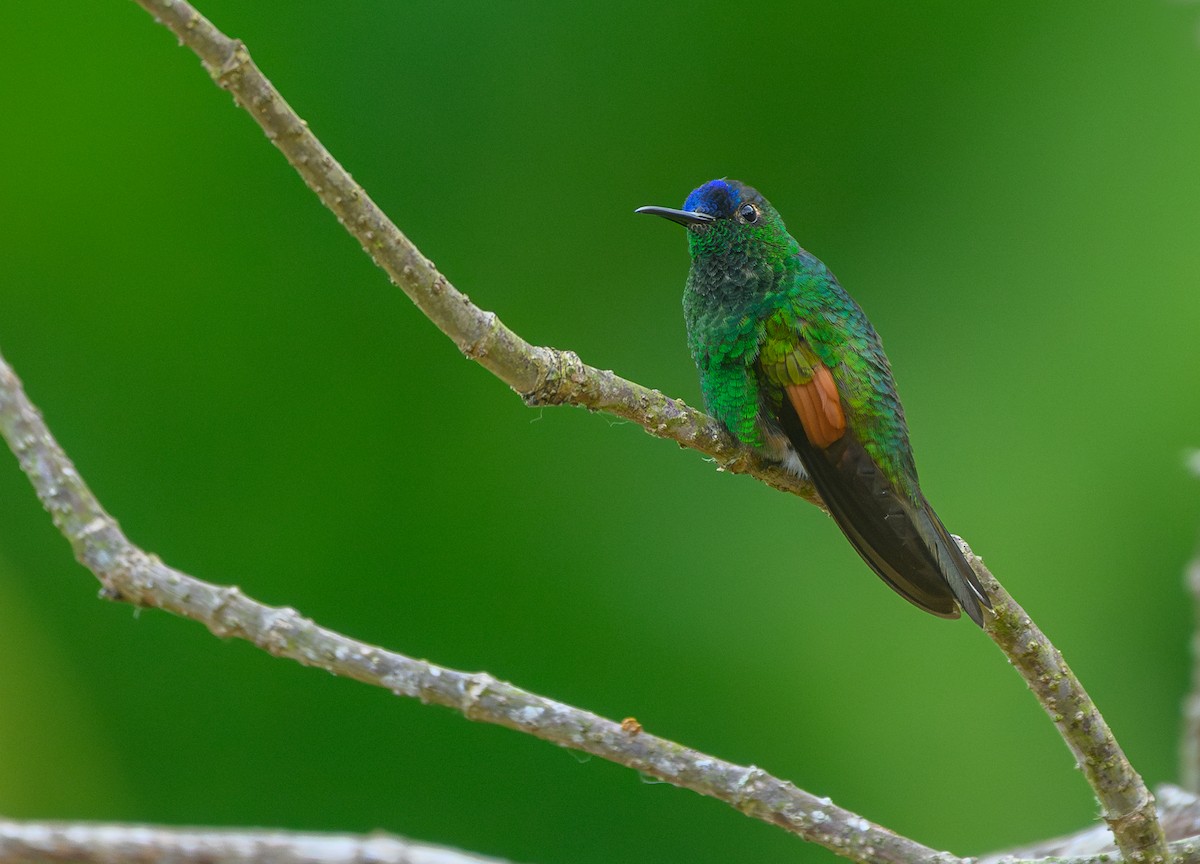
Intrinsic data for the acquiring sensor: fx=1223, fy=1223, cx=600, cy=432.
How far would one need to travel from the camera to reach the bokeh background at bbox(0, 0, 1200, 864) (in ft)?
12.2

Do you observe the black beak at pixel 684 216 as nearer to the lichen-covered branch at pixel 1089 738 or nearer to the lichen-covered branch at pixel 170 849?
the lichen-covered branch at pixel 1089 738

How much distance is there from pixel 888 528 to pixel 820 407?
1.02 feet

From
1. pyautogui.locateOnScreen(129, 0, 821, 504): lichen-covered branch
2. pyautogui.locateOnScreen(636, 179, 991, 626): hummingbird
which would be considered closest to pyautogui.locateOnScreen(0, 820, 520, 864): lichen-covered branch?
pyautogui.locateOnScreen(129, 0, 821, 504): lichen-covered branch

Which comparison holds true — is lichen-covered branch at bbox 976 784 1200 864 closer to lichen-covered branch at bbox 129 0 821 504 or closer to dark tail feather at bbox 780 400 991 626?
dark tail feather at bbox 780 400 991 626

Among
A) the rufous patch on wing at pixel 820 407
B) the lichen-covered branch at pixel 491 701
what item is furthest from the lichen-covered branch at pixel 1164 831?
the rufous patch on wing at pixel 820 407

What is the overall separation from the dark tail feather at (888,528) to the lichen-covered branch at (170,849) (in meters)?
0.93

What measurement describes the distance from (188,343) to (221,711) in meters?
1.15

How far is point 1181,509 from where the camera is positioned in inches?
158

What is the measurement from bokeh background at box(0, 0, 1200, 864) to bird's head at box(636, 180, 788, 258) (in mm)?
1067

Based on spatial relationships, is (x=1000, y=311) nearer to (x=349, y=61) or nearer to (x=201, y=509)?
(x=349, y=61)

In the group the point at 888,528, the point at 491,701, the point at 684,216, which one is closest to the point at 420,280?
the point at 491,701

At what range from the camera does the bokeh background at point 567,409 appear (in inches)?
147

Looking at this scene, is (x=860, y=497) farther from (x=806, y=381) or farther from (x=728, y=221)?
(x=728, y=221)

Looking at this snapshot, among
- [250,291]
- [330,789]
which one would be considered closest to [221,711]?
[330,789]
